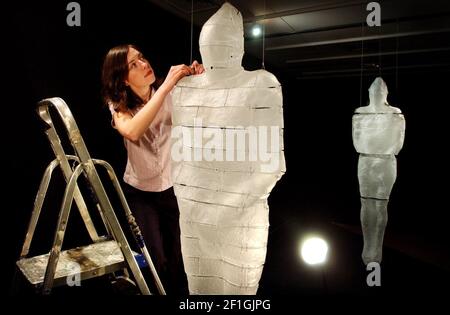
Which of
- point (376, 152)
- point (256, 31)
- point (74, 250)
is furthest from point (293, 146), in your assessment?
point (74, 250)

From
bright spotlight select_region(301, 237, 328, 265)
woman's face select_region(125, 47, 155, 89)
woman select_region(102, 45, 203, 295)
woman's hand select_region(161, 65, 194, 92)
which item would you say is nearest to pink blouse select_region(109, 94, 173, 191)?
woman select_region(102, 45, 203, 295)

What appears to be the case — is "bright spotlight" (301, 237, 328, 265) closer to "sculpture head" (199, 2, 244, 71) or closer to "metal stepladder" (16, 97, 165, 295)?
"metal stepladder" (16, 97, 165, 295)

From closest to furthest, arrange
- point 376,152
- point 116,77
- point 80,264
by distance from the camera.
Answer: point 80,264 < point 116,77 < point 376,152

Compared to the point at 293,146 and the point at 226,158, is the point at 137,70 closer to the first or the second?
the point at 226,158

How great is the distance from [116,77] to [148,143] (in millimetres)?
362

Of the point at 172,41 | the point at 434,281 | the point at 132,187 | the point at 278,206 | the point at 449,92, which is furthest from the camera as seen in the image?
the point at 278,206

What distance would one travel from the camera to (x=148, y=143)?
2.16 meters

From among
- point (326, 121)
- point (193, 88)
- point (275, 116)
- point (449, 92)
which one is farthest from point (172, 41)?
point (449, 92)

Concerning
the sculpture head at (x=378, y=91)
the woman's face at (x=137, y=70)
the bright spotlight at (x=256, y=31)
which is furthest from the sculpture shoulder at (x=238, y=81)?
the sculpture head at (x=378, y=91)

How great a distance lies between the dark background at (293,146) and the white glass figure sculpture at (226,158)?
25.4 inches

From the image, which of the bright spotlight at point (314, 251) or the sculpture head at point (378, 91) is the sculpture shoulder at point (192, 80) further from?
the sculpture head at point (378, 91)

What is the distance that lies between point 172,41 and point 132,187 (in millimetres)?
880
